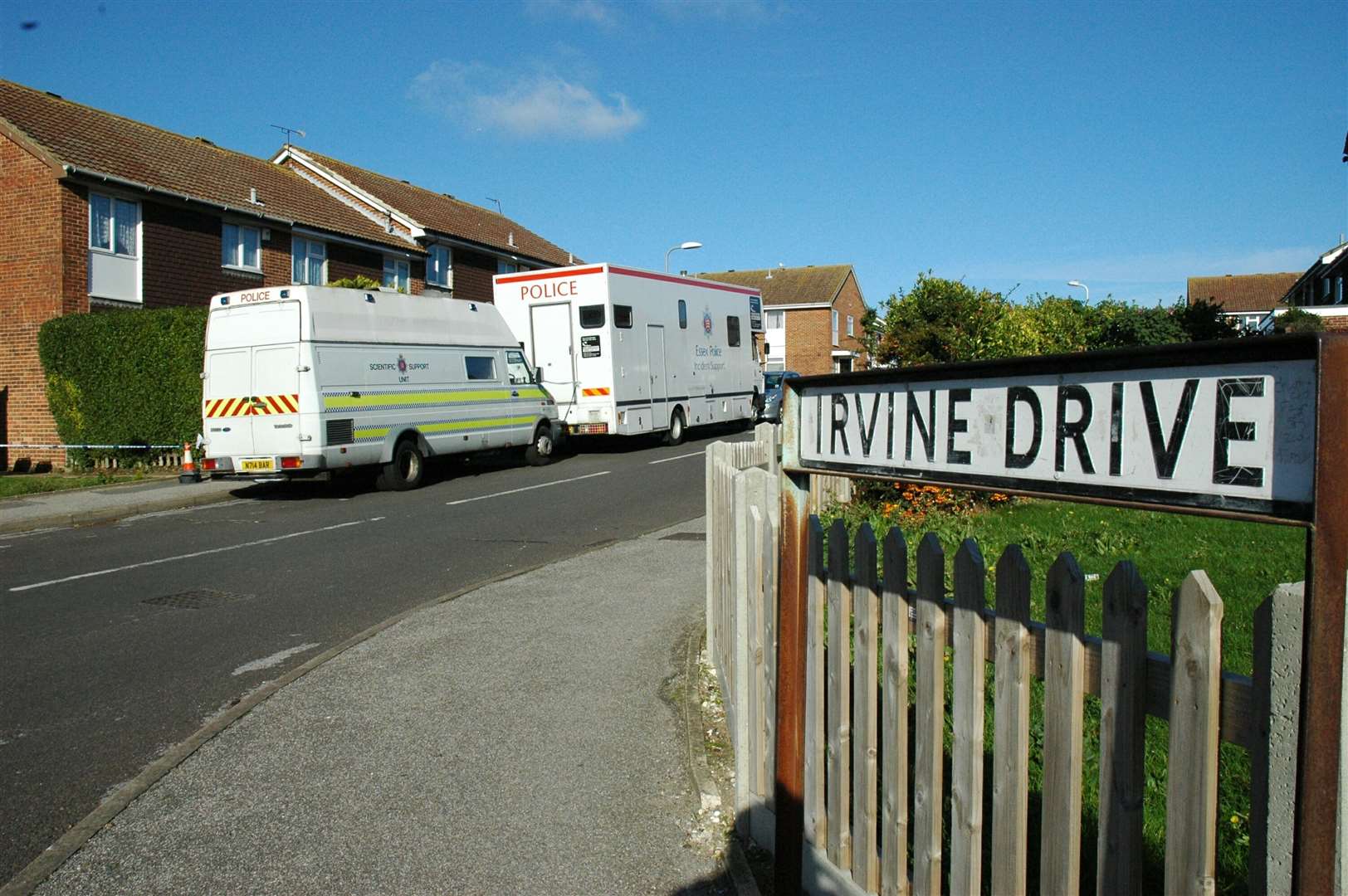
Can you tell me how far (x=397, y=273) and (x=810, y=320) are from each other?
31.5 meters

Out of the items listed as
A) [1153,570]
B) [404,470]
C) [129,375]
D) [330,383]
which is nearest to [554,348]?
[404,470]

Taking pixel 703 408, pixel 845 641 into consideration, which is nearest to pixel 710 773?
pixel 845 641

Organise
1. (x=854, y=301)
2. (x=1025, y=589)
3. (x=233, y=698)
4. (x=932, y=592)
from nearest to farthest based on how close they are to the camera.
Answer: (x=1025, y=589), (x=932, y=592), (x=233, y=698), (x=854, y=301)

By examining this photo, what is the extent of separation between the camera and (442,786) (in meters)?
4.45

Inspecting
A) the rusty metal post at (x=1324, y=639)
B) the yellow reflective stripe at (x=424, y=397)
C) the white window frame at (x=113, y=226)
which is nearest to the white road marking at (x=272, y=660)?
the rusty metal post at (x=1324, y=639)

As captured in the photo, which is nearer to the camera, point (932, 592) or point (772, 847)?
point (932, 592)

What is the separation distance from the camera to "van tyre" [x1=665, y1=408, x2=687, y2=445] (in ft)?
78.0

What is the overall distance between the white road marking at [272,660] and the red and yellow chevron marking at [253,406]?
887 centimetres

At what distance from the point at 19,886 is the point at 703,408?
864 inches

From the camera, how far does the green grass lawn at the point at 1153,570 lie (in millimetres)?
3600

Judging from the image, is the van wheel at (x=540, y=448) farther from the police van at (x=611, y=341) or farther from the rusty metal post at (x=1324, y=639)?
the rusty metal post at (x=1324, y=639)

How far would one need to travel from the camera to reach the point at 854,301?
63469mm

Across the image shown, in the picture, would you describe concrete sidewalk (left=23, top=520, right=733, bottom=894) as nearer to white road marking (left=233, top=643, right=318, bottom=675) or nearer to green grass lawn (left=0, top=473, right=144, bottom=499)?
white road marking (left=233, top=643, right=318, bottom=675)

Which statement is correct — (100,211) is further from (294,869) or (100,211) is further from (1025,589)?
(1025,589)
